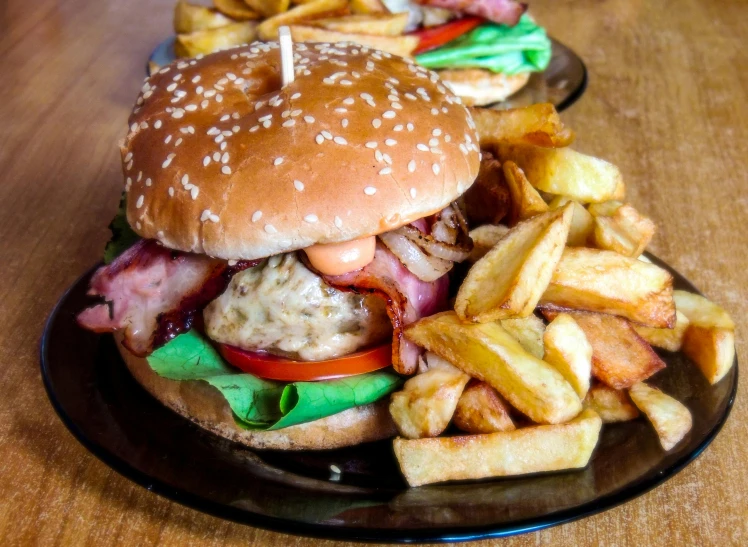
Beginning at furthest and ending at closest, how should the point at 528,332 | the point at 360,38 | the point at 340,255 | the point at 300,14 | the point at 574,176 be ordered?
the point at 300,14 < the point at 360,38 < the point at 574,176 < the point at 528,332 < the point at 340,255

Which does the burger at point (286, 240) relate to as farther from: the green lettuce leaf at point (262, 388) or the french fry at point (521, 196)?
the french fry at point (521, 196)

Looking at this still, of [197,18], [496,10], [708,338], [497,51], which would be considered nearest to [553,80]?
[497,51]

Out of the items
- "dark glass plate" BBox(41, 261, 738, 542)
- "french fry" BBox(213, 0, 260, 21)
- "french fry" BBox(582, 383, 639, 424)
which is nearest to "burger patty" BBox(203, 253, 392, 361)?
"dark glass plate" BBox(41, 261, 738, 542)

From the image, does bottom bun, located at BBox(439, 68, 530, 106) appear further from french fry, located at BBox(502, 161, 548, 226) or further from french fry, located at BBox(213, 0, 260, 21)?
french fry, located at BBox(502, 161, 548, 226)

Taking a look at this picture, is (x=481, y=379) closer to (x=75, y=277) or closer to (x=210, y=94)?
(x=210, y=94)

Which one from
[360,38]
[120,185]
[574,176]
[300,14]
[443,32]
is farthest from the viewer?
[443,32]

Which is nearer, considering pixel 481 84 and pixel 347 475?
pixel 347 475

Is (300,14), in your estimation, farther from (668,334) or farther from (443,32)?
(668,334)
